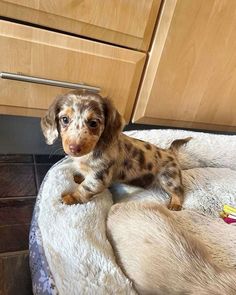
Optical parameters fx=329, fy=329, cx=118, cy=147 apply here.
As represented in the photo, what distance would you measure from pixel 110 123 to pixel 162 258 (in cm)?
35

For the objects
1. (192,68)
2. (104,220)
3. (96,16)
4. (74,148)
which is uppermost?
(96,16)

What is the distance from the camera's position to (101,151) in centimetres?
88

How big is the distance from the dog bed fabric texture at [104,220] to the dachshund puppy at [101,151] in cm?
5

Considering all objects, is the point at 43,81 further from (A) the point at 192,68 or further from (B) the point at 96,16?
(A) the point at 192,68

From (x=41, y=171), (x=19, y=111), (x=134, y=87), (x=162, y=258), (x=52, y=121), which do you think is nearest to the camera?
(x=162, y=258)

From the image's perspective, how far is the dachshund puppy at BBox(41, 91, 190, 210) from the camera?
782 millimetres

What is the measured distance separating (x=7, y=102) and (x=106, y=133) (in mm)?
377

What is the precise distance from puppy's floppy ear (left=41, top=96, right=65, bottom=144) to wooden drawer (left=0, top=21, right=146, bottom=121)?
0.71ft

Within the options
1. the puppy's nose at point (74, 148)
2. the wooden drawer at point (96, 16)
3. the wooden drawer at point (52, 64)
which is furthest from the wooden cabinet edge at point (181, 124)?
the puppy's nose at point (74, 148)

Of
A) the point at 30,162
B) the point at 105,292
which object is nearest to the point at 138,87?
the point at 30,162

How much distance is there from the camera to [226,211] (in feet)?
3.40

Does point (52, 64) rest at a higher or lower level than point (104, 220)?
higher

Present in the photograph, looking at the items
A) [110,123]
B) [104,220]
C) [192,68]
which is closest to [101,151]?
[110,123]

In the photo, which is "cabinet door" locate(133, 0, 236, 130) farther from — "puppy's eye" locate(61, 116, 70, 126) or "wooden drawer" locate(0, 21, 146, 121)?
"puppy's eye" locate(61, 116, 70, 126)
